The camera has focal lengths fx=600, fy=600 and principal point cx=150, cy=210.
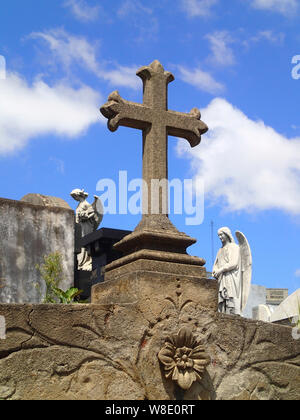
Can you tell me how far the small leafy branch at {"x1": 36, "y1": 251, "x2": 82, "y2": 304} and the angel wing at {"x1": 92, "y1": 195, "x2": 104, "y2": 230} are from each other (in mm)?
3135

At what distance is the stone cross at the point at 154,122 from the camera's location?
18.4 ft

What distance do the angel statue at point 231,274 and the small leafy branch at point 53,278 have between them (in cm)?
272

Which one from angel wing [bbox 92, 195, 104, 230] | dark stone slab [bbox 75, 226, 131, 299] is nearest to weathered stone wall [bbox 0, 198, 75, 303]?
dark stone slab [bbox 75, 226, 131, 299]

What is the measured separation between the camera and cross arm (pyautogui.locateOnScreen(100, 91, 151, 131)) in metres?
5.57

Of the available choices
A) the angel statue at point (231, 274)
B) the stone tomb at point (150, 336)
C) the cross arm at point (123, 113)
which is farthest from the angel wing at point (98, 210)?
the cross arm at point (123, 113)

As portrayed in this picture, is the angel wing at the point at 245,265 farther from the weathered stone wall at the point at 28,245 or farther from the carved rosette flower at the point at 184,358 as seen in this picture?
the carved rosette flower at the point at 184,358

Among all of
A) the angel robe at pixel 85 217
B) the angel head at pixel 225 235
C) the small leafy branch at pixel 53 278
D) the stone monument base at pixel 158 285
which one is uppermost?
the angel robe at pixel 85 217

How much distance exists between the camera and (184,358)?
499 cm

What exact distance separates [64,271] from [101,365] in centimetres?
492

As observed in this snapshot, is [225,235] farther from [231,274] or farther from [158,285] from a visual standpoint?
[158,285]

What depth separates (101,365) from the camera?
15.6 feet

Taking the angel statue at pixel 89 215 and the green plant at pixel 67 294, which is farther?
the angel statue at pixel 89 215

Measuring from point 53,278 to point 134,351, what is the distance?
424cm
